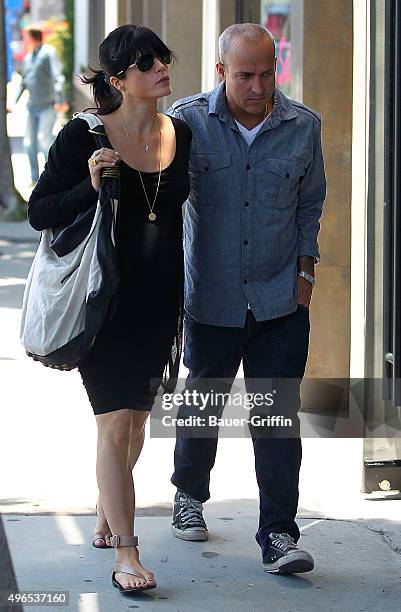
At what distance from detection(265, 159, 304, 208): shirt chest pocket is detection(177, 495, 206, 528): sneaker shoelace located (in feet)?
4.11

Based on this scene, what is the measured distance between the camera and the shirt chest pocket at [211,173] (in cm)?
473

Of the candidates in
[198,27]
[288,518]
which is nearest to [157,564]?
[288,518]

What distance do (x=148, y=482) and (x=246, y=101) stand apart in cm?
215

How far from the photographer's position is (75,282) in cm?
437

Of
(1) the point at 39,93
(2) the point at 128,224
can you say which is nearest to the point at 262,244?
(2) the point at 128,224

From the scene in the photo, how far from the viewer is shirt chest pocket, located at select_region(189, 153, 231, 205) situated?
4730 millimetres

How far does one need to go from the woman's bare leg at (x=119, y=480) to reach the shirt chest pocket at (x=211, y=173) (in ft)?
2.79

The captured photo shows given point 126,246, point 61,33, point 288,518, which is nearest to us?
point 126,246

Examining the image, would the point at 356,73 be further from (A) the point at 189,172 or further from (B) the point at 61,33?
(B) the point at 61,33

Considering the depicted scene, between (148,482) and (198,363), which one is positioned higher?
(198,363)

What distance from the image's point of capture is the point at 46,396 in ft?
25.5

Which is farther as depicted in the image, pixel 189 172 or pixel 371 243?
pixel 371 243

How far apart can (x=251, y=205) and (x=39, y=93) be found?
14723 mm

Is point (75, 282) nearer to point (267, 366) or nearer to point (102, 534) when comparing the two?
point (267, 366)
